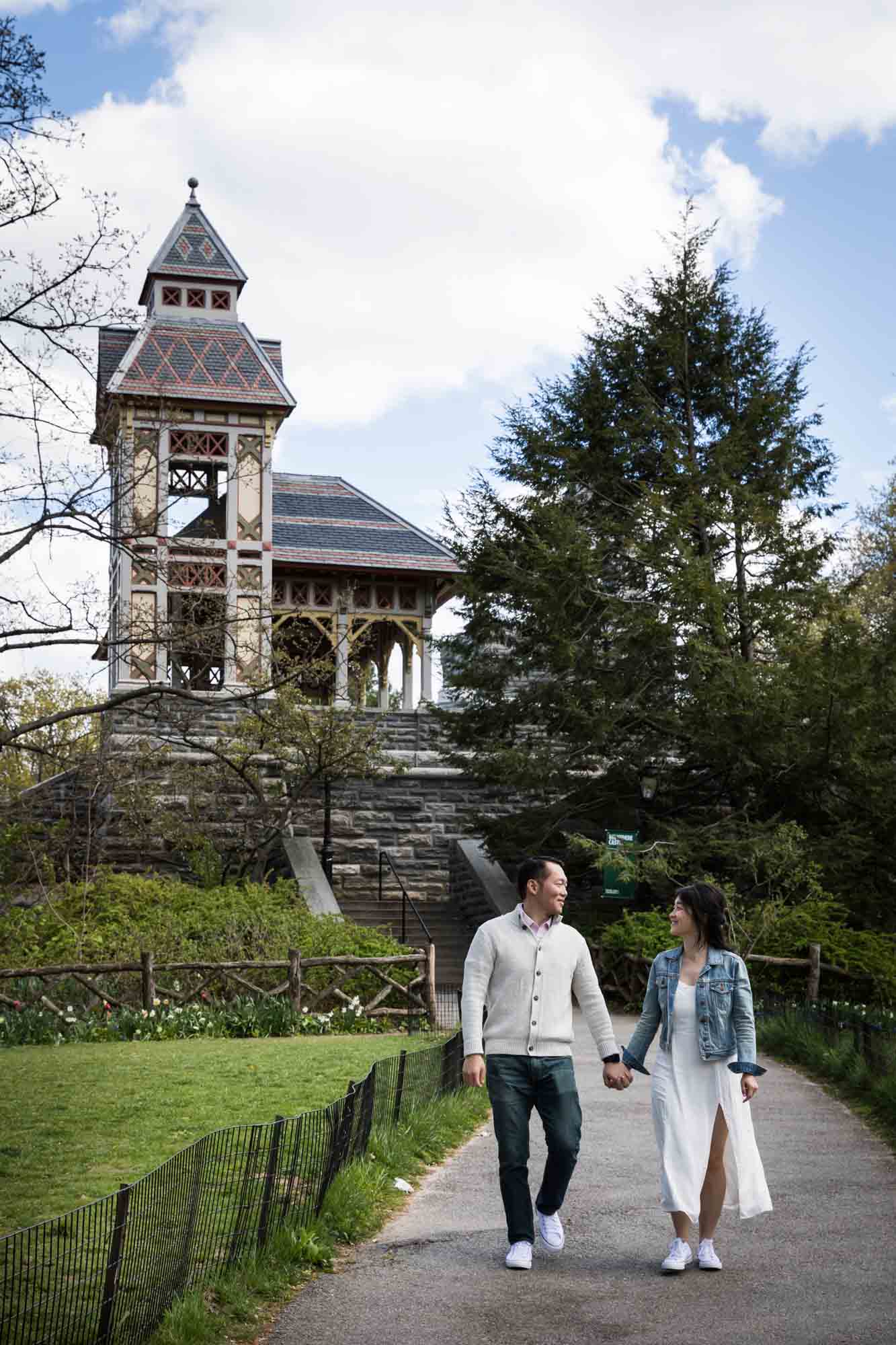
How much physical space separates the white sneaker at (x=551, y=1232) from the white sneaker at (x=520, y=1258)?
270 millimetres

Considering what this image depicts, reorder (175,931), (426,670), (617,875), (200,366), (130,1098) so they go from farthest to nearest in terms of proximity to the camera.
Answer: (426,670) → (200,366) → (617,875) → (175,931) → (130,1098)

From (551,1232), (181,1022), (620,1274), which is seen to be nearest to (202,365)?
(181,1022)

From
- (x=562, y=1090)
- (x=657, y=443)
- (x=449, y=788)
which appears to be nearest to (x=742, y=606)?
(x=657, y=443)

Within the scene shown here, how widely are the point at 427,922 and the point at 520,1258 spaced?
17.4m

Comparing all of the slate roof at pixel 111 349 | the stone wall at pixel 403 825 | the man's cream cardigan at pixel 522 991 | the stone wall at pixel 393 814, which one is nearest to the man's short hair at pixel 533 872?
the man's cream cardigan at pixel 522 991

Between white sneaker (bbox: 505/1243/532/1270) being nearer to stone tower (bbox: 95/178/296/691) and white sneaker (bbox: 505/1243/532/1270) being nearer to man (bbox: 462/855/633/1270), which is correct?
man (bbox: 462/855/633/1270)

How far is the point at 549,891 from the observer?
6.22 m

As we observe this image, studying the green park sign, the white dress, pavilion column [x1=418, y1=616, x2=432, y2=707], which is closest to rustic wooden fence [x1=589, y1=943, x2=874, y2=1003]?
the green park sign

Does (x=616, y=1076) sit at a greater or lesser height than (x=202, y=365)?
lesser

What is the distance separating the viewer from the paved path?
5.03m

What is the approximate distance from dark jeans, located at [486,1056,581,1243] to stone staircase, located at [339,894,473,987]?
1461 centimetres

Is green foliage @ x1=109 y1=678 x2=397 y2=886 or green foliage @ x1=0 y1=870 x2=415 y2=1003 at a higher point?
green foliage @ x1=109 y1=678 x2=397 y2=886

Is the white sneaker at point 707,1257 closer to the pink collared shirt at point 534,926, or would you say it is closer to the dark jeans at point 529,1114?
the dark jeans at point 529,1114

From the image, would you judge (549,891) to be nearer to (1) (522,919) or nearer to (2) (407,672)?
(1) (522,919)
